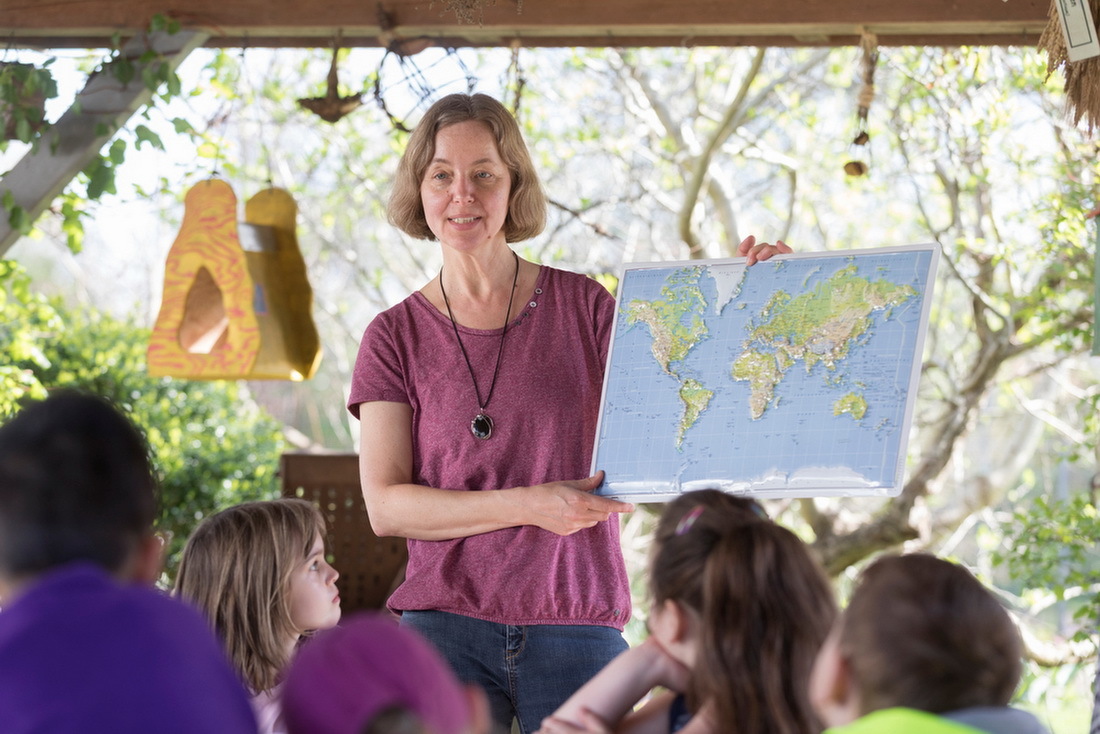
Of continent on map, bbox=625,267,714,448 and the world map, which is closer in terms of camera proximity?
the world map

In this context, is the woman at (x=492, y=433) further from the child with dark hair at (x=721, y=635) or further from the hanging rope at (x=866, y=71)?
the hanging rope at (x=866, y=71)

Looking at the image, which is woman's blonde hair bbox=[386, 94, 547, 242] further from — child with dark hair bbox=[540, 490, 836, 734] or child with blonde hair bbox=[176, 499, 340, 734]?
child with dark hair bbox=[540, 490, 836, 734]

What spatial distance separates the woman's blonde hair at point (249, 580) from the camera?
2.11m

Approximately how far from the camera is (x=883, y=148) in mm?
7004

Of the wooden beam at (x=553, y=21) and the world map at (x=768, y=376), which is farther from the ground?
the wooden beam at (x=553, y=21)

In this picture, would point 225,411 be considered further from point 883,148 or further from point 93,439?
point 93,439

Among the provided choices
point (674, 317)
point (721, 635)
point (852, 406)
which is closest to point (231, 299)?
point (674, 317)

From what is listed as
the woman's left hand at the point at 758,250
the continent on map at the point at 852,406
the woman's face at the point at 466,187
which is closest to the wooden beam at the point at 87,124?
the woman's face at the point at 466,187

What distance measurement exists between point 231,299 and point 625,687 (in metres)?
2.02

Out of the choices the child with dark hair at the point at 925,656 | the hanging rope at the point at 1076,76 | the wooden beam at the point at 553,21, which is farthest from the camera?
the wooden beam at the point at 553,21

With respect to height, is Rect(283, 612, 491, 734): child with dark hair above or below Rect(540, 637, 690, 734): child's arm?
above

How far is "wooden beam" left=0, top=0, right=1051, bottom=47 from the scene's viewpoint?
10.2 ft

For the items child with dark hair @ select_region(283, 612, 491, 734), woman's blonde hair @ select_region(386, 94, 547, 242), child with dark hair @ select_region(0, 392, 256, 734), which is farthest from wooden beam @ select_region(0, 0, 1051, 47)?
child with dark hair @ select_region(283, 612, 491, 734)

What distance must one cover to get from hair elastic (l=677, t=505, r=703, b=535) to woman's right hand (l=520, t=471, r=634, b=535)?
14.9 inches
